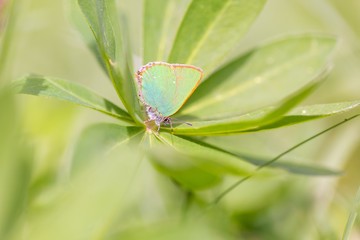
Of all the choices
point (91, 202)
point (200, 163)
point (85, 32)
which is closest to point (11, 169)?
point (91, 202)

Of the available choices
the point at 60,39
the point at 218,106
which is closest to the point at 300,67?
the point at 218,106

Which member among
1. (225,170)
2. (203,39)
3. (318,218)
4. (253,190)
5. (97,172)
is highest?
(203,39)

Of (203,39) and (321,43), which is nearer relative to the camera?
(203,39)

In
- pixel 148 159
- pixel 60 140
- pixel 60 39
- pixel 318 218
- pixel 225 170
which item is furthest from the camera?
pixel 60 39

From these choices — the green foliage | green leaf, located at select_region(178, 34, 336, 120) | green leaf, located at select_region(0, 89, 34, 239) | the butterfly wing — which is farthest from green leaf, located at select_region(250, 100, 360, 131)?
green leaf, located at select_region(0, 89, 34, 239)

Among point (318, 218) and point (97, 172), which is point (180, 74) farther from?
point (318, 218)

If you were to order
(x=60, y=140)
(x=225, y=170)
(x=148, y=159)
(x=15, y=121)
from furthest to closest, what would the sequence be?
(x=60, y=140) → (x=148, y=159) → (x=225, y=170) → (x=15, y=121)
